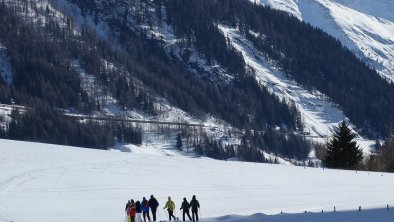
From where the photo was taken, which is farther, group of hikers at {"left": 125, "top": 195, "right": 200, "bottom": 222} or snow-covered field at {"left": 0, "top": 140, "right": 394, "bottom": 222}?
snow-covered field at {"left": 0, "top": 140, "right": 394, "bottom": 222}

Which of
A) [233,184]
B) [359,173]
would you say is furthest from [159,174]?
[359,173]

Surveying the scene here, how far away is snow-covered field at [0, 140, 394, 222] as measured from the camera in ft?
179

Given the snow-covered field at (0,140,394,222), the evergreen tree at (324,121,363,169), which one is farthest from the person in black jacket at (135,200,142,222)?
the evergreen tree at (324,121,363,169)

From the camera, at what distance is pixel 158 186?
64312 millimetres

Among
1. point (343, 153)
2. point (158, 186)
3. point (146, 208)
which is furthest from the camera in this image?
point (343, 153)

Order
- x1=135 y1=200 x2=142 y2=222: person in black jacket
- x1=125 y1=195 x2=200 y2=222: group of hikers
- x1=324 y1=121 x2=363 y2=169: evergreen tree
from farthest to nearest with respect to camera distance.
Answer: x1=324 y1=121 x2=363 y2=169: evergreen tree < x1=135 y1=200 x2=142 y2=222: person in black jacket < x1=125 y1=195 x2=200 y2=222: group of hikers

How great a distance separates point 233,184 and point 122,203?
14048 millimetres

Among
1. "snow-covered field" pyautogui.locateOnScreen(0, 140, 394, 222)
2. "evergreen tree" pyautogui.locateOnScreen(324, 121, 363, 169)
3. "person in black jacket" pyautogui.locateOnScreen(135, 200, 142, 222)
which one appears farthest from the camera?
"evergreen tree" pyautogui.locateOnScreen(324, 121, 363, 169)

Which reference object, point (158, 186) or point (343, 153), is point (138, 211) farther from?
point (343, 153)

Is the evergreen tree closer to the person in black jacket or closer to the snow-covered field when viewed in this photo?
the snow-covered field

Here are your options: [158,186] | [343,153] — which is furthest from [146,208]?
[343,153]

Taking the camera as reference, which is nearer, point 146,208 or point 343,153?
→ point 146,208

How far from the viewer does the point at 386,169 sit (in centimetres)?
10656

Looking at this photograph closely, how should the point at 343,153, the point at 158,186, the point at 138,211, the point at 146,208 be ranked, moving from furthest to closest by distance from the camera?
1. the point at 343,153
2. the point at 158,186
3. the point at 146,208
4. the point at 138,211
